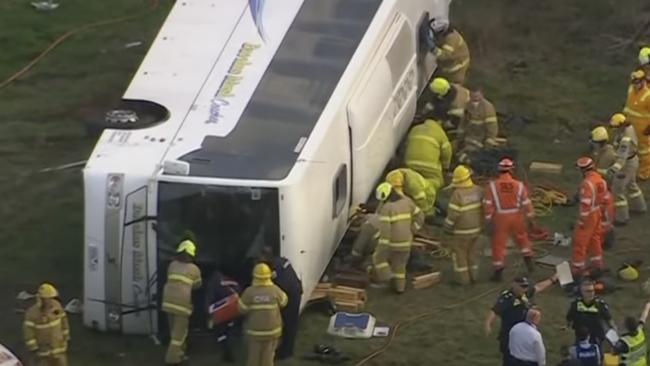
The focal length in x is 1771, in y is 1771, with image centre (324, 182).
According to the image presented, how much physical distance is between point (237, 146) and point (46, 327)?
8.88ft

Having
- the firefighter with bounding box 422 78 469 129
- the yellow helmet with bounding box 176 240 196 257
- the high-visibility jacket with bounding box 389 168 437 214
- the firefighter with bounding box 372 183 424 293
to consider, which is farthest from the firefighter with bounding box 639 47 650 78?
the yellow helmet with bounding box 176 240 196 257

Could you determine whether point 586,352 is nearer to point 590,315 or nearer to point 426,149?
point 590,315

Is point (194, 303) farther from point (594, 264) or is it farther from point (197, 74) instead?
point (594, 264)

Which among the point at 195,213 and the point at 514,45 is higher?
the point at 195,213

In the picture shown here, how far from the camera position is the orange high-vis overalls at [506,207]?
19.1m

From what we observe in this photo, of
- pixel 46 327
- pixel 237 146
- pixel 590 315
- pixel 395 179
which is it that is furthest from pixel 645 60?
pixel 46 327

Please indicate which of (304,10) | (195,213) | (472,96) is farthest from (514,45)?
(195,213)

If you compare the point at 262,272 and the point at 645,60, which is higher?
the point at 262,272

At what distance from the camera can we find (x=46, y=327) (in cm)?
1708

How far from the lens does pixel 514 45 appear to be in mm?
26969

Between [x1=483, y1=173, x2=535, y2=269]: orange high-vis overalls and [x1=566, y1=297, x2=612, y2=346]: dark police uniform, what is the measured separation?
8.50ft

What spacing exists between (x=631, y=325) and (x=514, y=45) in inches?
440

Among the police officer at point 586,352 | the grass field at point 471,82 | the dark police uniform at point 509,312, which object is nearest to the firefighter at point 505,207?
the grass field at point 471,82


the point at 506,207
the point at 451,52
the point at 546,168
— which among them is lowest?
the point at 546,168
